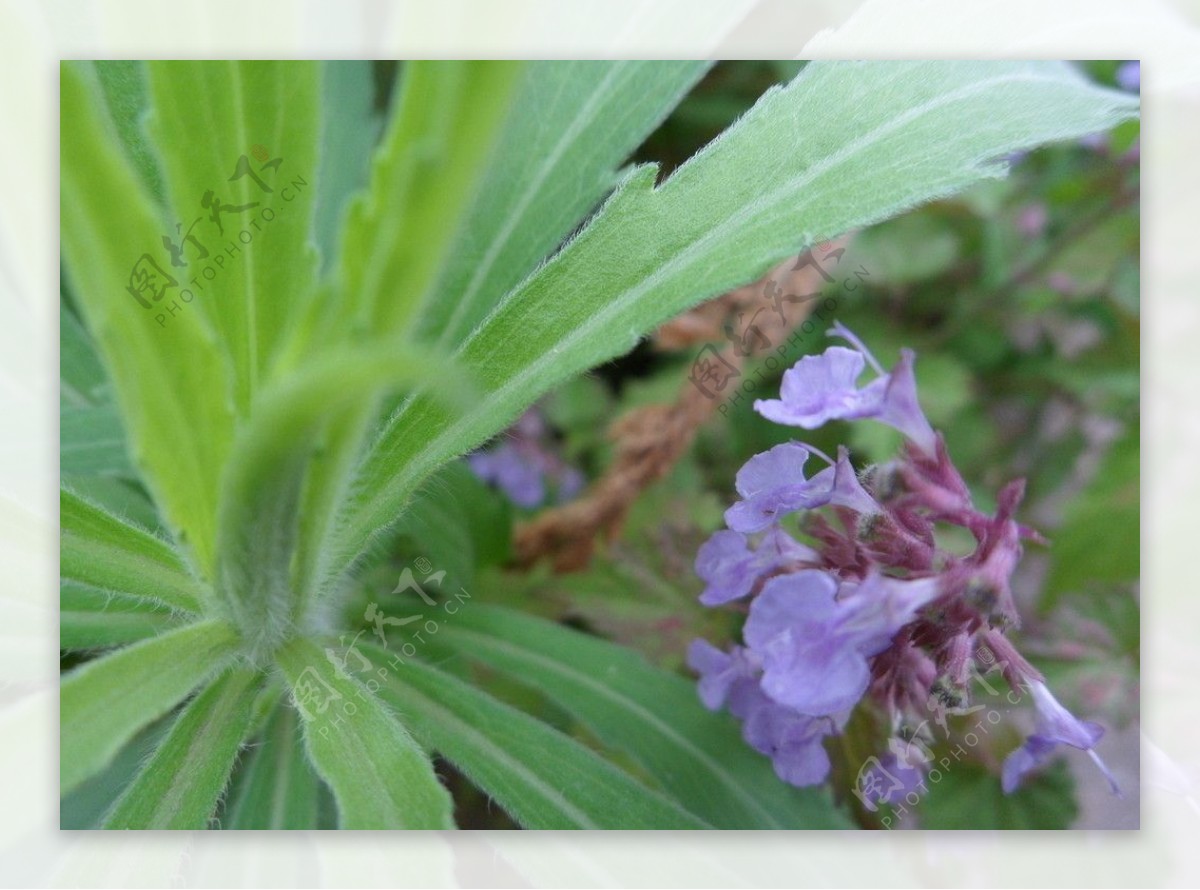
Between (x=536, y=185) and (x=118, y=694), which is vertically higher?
(x=536, y=185)

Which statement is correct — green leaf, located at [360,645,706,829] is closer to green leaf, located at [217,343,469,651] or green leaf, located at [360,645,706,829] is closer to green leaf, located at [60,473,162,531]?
green leaf, located at [217,343,469,651]

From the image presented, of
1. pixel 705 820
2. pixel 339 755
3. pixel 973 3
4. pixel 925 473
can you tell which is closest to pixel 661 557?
pixel 705 820

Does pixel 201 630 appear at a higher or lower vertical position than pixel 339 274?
lower

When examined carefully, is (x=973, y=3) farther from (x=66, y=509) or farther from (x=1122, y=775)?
(x=66, y=509)

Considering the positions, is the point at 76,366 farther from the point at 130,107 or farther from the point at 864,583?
the point at 864,583

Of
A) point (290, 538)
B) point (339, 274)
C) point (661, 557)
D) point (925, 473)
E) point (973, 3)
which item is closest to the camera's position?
point (339, 274)

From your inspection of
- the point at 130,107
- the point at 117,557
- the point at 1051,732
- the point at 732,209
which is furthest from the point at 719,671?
the point at 130,107

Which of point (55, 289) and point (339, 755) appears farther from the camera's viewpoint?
point (55, 289)
